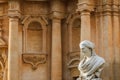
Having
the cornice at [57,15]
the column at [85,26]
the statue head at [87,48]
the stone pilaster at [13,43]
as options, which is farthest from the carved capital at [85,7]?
the statue head at [87,48]

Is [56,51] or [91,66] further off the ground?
[56,51]

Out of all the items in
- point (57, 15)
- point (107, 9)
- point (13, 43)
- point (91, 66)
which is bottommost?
point (91, 66)

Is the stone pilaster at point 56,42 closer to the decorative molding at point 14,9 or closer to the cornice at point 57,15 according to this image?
the cornice at point 57,15

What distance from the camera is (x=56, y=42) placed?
73.5 ft

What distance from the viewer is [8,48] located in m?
22.5

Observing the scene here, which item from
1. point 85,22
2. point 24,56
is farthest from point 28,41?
point 85,22

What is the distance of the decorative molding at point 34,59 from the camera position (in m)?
22.6

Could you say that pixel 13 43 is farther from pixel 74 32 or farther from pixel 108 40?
pixel 108 40

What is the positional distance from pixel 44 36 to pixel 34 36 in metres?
0.47

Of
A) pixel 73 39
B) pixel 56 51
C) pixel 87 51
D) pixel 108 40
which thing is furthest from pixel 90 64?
pixel 73 39

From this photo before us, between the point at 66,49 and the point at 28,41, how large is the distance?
182 centimetres

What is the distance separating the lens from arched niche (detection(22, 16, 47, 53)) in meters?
22.8

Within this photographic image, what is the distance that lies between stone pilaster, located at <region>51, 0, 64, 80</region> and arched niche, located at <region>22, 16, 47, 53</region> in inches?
25.2

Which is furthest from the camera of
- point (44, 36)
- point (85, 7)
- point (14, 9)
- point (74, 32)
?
point (44, 36)
